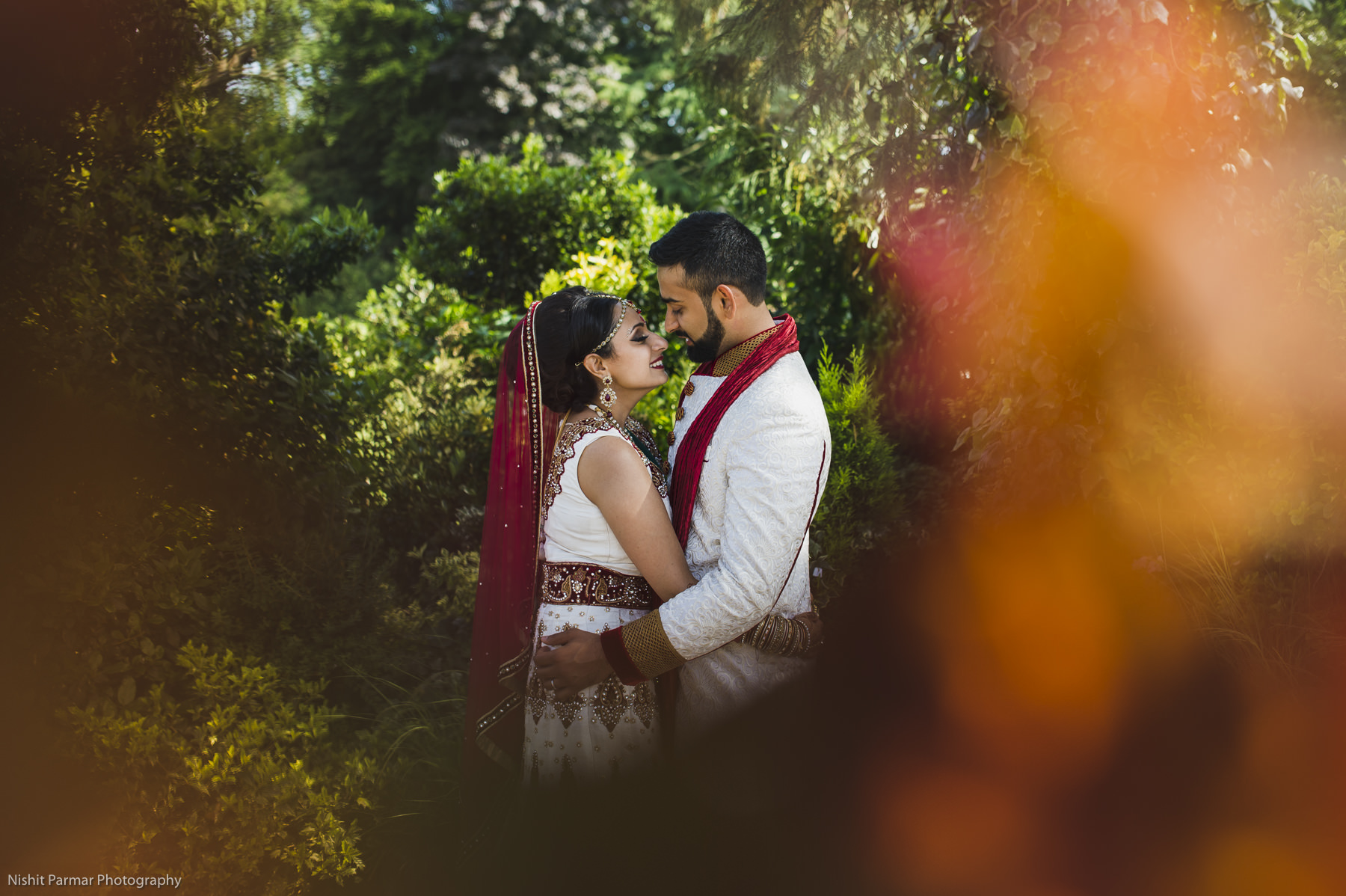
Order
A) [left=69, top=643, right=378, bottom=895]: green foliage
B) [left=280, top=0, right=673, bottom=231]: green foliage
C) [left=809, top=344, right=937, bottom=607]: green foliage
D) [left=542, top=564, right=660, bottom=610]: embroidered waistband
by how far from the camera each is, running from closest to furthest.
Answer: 1. [left=542, top=564, right=660, bottom=610]: embroidered waistband
2. [left=69, top=643, right=378, bottom=895]: green foliage
3. [left=809, top=344, right=937, bottom=607]: green foliage
4. [left=280, top=0, right=673, bottom=231]: green foliage

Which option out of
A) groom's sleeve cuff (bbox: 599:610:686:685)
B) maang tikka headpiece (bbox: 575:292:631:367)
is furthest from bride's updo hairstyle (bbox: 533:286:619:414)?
groom's sleeve cuff (bbox: 599:610:686:685)

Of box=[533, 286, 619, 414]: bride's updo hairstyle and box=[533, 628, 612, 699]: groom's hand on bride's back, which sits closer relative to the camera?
box=[533, 628, 612, 699]: groom's hand on bride's back

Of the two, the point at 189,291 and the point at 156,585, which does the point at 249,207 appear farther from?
the point at 156,585

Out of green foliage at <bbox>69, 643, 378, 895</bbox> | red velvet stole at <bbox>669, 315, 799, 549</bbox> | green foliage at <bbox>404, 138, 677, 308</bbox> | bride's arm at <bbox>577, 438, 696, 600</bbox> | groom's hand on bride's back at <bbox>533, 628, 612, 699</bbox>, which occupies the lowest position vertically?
green foliage at <bbox>69, 643, 378, 895</bbox>

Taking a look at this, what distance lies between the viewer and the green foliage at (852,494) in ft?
12.3

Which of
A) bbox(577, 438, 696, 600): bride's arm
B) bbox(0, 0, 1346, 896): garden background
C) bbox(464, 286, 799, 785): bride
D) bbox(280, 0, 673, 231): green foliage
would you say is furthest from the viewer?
Answer: bbox(280, 0, 673, 231): green foliage

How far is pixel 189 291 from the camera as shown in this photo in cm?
324

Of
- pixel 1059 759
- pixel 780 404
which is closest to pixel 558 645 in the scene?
pixel 780 404

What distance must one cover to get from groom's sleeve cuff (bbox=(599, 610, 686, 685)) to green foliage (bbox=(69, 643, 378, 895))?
1.45m

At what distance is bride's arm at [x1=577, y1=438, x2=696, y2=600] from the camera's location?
2.08 metres

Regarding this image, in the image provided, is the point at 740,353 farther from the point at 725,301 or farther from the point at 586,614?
the point at 586,614

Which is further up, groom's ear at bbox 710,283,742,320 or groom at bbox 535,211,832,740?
groom's ear at bbox 710,283,742,320

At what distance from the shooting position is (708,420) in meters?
2.21

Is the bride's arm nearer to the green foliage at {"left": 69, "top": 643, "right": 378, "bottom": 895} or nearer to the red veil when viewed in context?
the red veil
